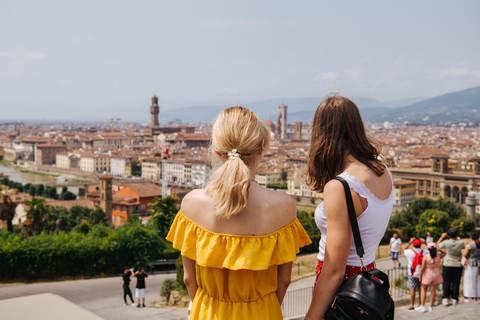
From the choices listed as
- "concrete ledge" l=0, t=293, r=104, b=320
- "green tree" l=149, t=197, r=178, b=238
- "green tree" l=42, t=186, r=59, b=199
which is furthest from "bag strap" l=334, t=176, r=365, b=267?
"green tree" l=42, t=186, r=59, b=199

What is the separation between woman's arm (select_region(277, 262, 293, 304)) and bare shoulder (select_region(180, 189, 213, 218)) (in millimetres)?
223

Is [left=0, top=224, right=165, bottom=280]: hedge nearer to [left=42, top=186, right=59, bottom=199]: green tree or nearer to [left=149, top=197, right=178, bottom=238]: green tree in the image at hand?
[left=149, top=197, right=178, bottom=238]: green tree

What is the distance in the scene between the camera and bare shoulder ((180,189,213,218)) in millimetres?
1057

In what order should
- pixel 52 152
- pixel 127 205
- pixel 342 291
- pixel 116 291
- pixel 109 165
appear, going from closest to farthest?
pixel 342 291
pixel 116 291
pixel 127 205
pixel 109 165
pixel 52 152

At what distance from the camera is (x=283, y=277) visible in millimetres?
1118

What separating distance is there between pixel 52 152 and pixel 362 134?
69299 millimetres

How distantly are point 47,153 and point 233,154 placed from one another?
226 ft

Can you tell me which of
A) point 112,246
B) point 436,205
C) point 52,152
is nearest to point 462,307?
point 112,246

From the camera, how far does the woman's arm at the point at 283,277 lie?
1.10 meters

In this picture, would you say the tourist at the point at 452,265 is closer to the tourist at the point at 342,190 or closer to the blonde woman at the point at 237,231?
the tourist at the point at 342,190

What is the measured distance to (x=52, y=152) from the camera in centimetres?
6575

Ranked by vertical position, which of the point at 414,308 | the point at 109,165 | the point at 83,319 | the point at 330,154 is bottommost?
the point at 109,165

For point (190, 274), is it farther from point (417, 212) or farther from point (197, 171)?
point (197, 171)

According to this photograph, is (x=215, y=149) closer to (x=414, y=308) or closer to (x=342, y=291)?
(x=342, y=291)
